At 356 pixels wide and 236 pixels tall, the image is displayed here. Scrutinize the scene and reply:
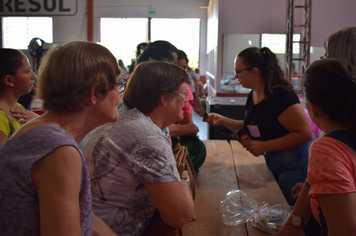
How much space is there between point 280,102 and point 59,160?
1.73 m

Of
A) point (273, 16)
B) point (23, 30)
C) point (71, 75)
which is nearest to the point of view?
point (71, 75)

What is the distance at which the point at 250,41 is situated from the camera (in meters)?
8.88

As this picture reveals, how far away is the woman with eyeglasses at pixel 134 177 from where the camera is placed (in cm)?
129

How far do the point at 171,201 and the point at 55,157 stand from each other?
543 mm

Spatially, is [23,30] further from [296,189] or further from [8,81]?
[296,189]

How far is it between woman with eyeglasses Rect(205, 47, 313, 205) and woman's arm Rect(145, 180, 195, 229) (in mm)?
1162

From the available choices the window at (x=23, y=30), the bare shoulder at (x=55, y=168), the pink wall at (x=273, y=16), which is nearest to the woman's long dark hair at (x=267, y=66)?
the bare shoulder at (x=55, y=168)

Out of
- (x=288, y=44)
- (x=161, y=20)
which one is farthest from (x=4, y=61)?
(x=161, y=20)

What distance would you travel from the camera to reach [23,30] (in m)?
14.1

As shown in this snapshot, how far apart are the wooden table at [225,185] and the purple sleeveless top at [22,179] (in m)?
0.81

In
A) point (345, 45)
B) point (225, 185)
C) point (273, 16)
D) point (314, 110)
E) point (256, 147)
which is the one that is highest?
point (273, 16)

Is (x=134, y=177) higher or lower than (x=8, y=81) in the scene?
lower

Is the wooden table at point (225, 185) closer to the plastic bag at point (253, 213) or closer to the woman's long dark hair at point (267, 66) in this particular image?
the plastic bag at point (253, 213)

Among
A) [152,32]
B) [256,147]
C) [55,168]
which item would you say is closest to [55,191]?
[55,168]
